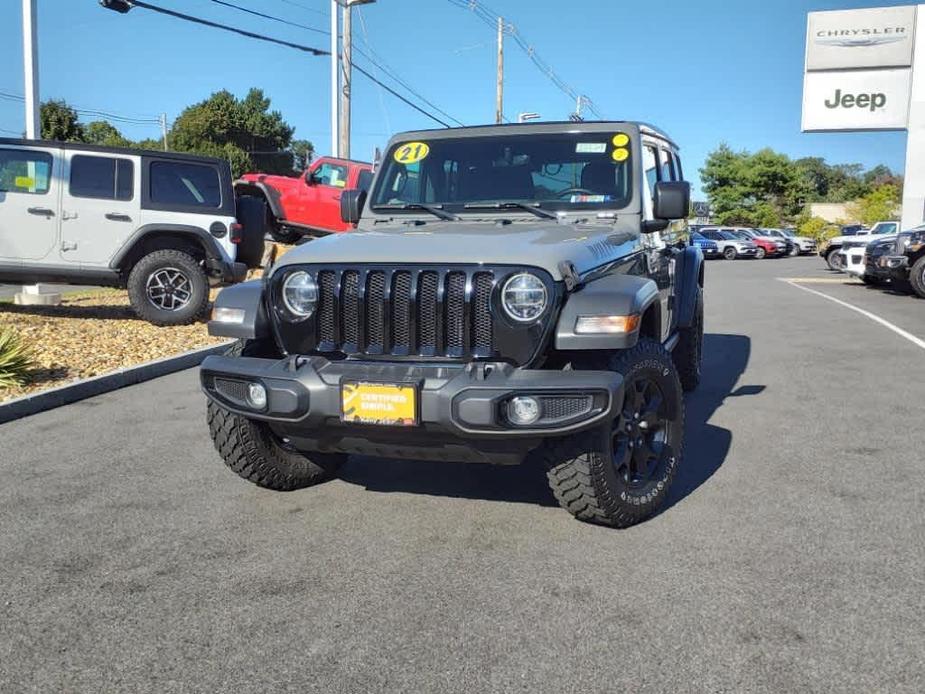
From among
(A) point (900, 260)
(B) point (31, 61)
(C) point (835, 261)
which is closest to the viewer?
(B) point (31, 61)

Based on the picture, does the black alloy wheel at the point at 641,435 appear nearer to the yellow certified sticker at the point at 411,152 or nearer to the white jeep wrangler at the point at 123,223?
the yellow certified sticker at the point at 411,152

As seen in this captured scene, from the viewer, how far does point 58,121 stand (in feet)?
172

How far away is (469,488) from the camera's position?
181 inches

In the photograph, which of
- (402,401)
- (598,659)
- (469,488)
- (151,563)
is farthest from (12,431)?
(598,659)

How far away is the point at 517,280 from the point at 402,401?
700mm

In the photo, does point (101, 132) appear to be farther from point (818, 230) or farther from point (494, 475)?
→ point (494, 475)

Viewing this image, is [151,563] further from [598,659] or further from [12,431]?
[12,431]

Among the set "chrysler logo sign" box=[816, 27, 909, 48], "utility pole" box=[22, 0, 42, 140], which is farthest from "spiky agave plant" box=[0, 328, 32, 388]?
"chrysler logo sign" box=[816, 27, 909, 48]

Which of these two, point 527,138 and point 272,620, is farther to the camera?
point 527,138

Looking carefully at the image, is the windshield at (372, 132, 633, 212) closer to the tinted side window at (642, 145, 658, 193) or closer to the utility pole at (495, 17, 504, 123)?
the tinted side window at (642, 145, 658, 193)

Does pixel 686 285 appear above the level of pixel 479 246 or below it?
below

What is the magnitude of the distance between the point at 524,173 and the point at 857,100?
120ft

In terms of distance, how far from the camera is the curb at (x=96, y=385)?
6.30m

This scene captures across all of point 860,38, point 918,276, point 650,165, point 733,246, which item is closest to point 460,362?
point 650,165
